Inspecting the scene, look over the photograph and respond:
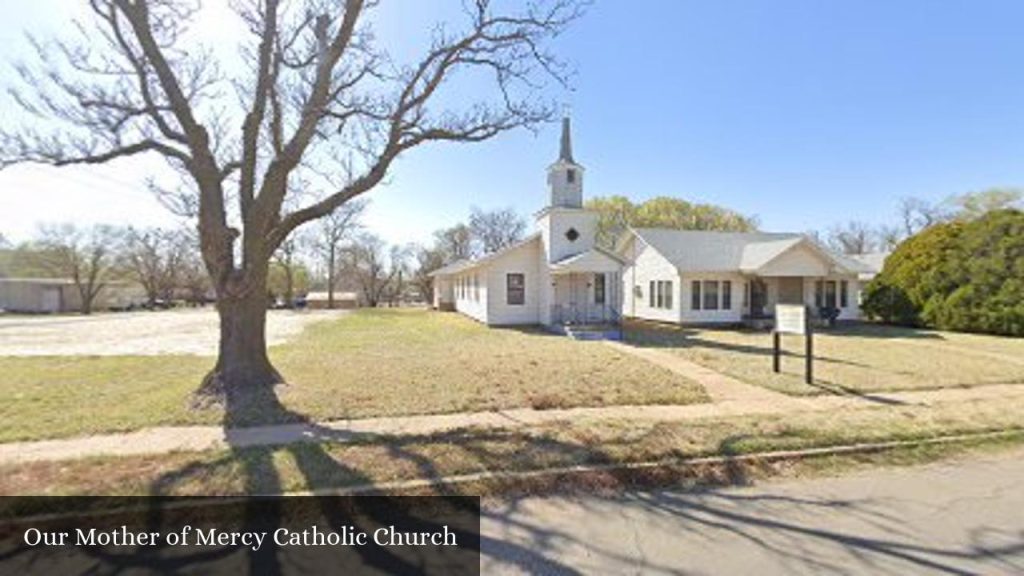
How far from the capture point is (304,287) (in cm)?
8219

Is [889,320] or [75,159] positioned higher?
[75,159]

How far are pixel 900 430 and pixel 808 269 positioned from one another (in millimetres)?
20013

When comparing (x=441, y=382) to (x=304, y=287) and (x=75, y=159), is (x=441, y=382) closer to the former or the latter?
(x=75, y=159)

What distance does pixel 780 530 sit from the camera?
4566 millimetres

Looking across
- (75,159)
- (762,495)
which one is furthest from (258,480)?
(75,159)

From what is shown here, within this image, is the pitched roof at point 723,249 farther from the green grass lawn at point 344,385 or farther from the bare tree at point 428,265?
the bare tree at point 428,265

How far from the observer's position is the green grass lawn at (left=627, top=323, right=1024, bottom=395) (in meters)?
11.4

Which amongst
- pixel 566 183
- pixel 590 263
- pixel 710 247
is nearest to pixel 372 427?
pixel 590 263

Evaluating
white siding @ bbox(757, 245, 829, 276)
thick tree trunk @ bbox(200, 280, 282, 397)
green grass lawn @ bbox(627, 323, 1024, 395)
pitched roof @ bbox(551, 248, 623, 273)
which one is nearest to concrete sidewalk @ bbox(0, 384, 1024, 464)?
green grass lawn @ bbox(627, 323, 1024, 395)

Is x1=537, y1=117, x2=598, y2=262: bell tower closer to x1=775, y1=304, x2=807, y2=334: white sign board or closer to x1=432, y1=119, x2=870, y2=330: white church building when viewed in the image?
x1=432, y1=119, x2=870, y2=330: white church building

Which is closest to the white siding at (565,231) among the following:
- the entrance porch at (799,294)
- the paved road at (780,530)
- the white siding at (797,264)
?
the white siding at (797,264)

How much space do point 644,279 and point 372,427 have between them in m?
23.6

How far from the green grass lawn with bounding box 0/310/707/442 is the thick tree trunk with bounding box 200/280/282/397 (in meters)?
0.63

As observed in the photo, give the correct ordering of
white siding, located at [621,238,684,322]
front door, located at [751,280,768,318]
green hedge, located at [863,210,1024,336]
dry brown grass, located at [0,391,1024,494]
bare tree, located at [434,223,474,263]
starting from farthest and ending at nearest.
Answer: bare tree, located at [434,223,474,263] → front door, located at [751,280,768,318] → white siding, located at [621,238,684,322] → green hedge, located at [863,210,1024,336] → dry brown grass, located at [0,391,1024,494]
